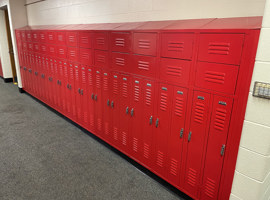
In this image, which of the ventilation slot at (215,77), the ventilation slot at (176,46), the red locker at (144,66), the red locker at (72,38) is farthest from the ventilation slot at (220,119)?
the red locker at (72,38)

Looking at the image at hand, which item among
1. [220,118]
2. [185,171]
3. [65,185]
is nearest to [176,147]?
[185,171]

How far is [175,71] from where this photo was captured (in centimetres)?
205

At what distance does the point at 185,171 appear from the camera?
2.19 metres

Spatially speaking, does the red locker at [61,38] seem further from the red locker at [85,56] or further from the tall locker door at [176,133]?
the tall locker door at [176,133]

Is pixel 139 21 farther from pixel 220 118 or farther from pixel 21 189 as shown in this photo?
pixel 21 189

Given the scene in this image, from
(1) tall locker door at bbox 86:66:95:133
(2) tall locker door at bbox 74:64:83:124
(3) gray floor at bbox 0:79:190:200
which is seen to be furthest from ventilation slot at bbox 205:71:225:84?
(2) tall locker door at bbox 74:64:83:124

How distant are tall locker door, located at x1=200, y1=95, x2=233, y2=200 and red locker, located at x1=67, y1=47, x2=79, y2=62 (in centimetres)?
254

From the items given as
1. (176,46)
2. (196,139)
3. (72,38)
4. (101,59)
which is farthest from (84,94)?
(196,139)

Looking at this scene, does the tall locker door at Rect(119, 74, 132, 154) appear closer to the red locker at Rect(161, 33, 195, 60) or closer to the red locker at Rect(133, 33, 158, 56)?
the red locker at Rect(133, 33, 158, 56)

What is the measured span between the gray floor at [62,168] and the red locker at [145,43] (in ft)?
5.23

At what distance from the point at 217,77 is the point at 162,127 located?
0.87 m

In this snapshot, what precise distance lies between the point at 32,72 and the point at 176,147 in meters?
4.54

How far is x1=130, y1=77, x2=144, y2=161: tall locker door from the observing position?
2498mm

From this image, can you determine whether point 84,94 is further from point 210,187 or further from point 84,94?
point 210,187
